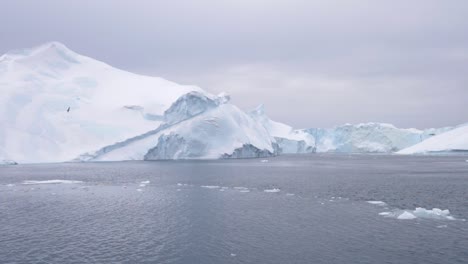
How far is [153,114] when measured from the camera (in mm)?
94312

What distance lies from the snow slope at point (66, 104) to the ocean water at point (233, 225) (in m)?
42.6

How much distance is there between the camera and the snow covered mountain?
492 feet

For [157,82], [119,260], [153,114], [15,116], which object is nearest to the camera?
[119,260]

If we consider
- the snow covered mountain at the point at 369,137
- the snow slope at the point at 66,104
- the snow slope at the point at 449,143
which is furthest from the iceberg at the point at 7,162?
the snow covered mountain at the point at 369,137

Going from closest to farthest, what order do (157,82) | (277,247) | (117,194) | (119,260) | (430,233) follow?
1. (119,260)
2. (277,247)
3. (430,233)
4. (117,194)
5. (157,82)

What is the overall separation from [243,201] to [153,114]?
66.9 metres

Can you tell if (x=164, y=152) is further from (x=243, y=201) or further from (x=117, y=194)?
(x=243, y=201)

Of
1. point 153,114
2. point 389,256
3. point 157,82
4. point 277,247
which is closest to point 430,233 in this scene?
point 389,256

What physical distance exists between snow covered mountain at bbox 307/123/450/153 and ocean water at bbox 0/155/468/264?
385 feet

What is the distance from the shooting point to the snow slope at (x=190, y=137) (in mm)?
82375

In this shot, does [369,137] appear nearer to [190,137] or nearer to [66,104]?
[190,137]

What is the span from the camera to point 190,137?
8225 centimetres

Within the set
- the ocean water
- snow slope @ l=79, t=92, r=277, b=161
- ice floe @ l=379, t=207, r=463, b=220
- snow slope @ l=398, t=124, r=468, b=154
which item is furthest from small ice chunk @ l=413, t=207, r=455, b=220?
snow slope @ l=398, t=124, r=468, b=154

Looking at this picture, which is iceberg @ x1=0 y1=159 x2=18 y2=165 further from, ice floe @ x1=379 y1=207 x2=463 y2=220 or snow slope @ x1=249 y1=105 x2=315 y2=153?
snow slope @ x1=249 y1=105 x2=315 y2=153
